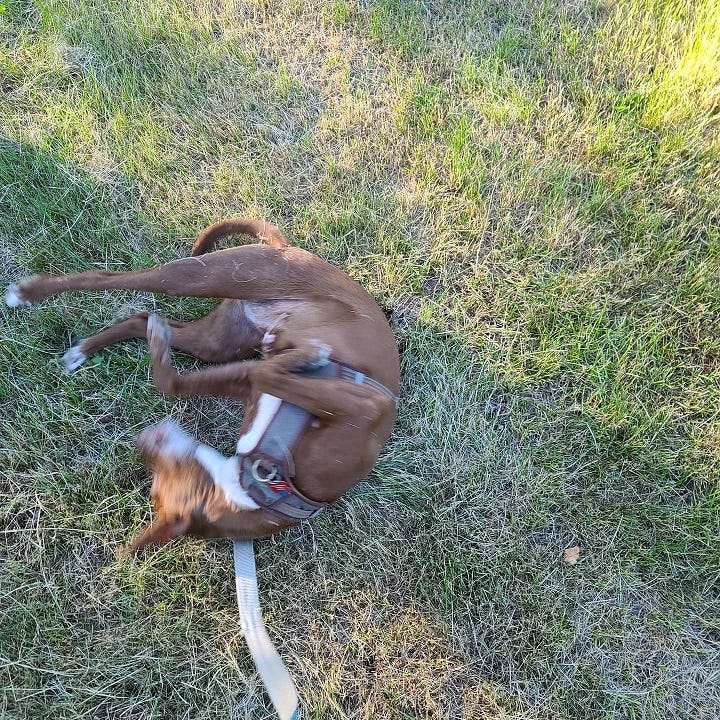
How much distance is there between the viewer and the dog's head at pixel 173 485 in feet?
7.43

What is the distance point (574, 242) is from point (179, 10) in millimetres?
2893

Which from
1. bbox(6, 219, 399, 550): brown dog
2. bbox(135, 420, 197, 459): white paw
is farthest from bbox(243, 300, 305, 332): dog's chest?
bbox(135, 420, 197, 459): white paw

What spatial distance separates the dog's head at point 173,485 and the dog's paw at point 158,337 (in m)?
0.34

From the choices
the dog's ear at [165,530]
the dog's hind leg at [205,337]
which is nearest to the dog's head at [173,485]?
the dog's ear at [165,530]

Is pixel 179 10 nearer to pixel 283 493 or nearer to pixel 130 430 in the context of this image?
pixel 130 430

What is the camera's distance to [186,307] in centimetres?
303

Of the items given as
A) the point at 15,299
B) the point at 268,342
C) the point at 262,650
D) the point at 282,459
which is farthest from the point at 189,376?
the point at 262,650

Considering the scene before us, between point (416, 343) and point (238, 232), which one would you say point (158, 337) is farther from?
point (416, 343)

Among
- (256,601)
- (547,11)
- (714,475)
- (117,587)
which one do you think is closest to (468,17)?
(547,11)

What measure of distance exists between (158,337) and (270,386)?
632 mm

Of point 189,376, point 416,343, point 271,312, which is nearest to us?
point 189,376

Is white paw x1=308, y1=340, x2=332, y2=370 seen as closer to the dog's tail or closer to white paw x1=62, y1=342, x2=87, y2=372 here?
the dog's tail

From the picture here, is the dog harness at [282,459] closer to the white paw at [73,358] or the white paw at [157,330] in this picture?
the white paw at [157,330]

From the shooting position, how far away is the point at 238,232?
2973mm
